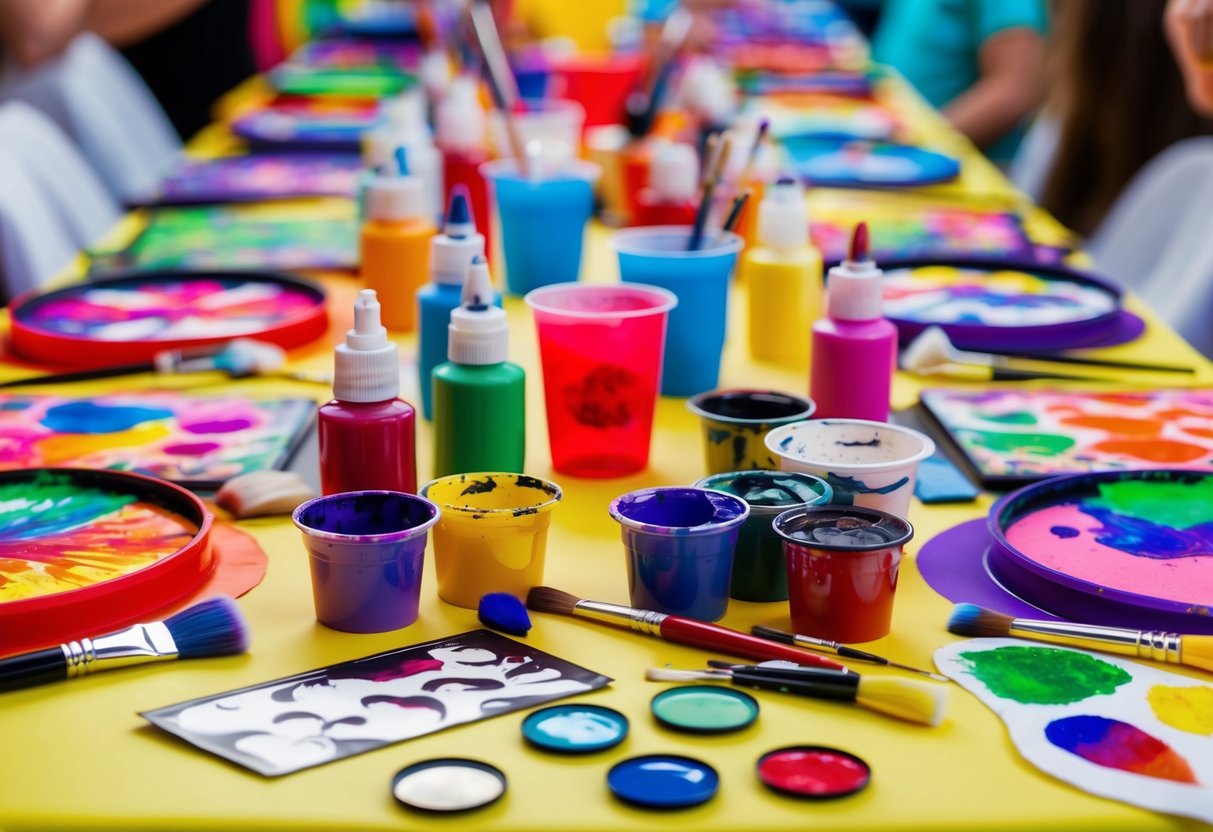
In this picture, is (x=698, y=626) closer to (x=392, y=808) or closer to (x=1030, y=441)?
(x=392, y=808)

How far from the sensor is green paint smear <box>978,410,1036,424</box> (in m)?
1.25

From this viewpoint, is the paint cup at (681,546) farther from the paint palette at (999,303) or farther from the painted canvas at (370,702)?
the paint palette at (999,303)

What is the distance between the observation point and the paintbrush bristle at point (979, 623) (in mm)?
842

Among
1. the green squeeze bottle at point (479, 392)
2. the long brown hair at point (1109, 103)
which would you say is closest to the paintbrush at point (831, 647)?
the green squeeze bottle at point (479, 392)

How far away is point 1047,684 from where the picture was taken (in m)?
0.79

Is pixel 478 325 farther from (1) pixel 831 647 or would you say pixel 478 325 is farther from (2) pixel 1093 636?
(2) pixel 1093 636

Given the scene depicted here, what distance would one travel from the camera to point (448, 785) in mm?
688

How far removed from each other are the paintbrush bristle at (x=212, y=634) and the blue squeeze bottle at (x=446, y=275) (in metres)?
0.40

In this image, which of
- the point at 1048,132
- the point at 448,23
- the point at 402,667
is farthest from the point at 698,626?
the point at 1048,132

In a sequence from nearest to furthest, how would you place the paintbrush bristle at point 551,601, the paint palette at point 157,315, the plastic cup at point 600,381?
the paintbrush bristle at point 551,601, the plastic cup at point 600,381, the paint palette at point 157,315

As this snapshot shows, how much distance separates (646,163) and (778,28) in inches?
97.0

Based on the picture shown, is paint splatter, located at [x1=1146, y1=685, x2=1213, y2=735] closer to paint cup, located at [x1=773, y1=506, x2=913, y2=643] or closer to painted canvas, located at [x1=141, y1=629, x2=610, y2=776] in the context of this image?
paint cup, located at [x1=773, y1=506, x2=913, y2=643]

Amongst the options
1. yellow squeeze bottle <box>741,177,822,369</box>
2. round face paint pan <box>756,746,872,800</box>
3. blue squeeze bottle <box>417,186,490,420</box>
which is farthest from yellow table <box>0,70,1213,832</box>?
yellow squeeze bottle <box>741,177,822,369</box>

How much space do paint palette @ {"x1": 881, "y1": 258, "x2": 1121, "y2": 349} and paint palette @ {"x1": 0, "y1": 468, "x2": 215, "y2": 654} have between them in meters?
0.78
